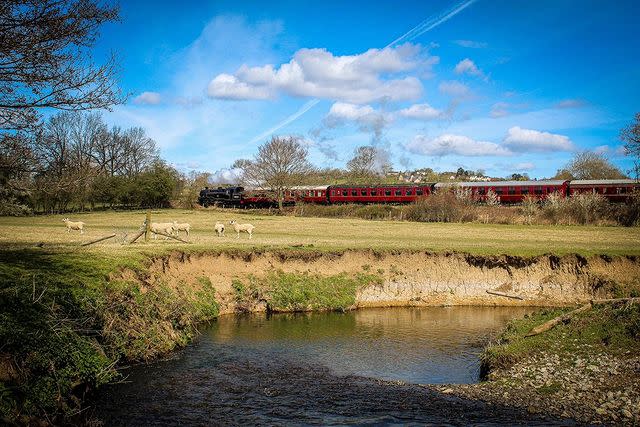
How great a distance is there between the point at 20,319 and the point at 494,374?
11.9 metres

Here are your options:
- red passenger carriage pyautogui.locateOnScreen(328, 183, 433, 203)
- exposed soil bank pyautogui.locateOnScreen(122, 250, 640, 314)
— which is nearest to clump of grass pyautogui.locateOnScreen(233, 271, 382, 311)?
exposed soil bank pyautogui.locateOnScreen(122, 250, 640, 314)

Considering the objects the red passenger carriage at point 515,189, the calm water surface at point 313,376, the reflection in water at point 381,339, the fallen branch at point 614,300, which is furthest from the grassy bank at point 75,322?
the red passenger carriage at point 515,189

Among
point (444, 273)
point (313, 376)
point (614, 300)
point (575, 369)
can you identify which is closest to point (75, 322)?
point (313, 376)

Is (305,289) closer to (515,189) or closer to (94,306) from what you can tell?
(94,306)

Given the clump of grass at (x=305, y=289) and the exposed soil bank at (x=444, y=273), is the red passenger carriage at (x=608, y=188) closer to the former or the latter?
the exposed soil bank at (x=444, y=273)

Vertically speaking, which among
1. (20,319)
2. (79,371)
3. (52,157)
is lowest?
(79,371)

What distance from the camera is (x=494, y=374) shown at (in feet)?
43.1

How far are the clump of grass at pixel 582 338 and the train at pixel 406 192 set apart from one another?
37.6 meters

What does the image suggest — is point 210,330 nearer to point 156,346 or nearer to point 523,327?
point 156,346

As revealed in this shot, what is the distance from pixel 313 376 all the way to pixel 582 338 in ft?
25.2

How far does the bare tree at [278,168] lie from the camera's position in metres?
66.4

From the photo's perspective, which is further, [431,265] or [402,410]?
[431,265]

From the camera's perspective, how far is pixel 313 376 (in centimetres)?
1377

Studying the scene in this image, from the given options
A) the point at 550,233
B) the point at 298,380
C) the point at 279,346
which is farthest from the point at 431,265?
the point at 550,233
